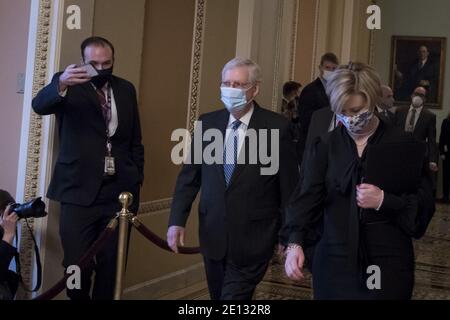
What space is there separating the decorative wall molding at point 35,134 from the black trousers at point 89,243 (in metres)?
0.29

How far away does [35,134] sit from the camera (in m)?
4.69

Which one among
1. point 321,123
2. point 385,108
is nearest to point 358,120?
point 321,123

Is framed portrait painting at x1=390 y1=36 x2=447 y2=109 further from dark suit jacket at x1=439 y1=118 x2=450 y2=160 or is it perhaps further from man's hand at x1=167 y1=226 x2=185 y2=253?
man's hand at x1=167 y1=226 x2=185 y2=253

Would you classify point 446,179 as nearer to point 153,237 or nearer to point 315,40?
point 315,40

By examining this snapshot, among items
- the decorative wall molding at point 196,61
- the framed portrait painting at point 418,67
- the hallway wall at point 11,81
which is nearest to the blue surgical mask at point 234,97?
the hallway wall at point 11,81

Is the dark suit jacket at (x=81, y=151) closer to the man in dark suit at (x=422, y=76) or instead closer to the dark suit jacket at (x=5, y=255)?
the dark suit jacket at (x=5, y=255)

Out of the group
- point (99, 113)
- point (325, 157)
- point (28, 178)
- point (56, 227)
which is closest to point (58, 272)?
point (56, 227)

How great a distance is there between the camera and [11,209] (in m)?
4.12

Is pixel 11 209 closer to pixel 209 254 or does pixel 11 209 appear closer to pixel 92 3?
pixel 209 254

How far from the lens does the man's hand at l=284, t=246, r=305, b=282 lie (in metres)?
3.11

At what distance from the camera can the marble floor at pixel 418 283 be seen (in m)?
6.52

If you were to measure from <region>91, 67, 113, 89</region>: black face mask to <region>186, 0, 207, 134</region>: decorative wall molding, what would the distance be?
2.01m

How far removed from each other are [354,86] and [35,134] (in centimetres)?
243

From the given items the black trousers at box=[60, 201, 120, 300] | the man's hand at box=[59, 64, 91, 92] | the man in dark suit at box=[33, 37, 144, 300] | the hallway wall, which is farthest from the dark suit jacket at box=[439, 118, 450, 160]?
the man's hand at box=[59, 64, 91, 92]
